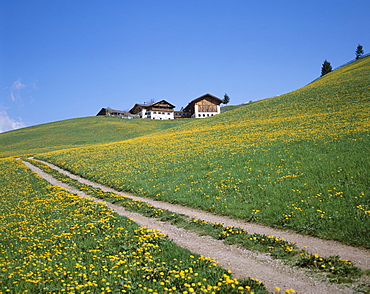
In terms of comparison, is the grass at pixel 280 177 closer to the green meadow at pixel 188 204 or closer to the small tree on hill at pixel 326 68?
the green meadow at pixel 188 204

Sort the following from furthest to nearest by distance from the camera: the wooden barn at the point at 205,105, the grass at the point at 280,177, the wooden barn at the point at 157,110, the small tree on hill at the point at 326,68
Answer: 1. the small tree on hill at the point at 326,68
2. the wooden barn at the point at 157,110
3. the wooden barn at the point at 205,105
4. the grass at the point at 280,177

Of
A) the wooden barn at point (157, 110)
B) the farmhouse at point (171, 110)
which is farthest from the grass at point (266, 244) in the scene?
the wooden barn at point (157, 110)

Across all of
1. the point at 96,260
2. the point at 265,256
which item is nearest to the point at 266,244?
the point at 265,256

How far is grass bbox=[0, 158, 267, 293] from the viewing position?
270 inches

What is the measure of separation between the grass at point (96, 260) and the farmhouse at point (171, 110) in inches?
4515

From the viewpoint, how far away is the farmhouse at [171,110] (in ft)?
414

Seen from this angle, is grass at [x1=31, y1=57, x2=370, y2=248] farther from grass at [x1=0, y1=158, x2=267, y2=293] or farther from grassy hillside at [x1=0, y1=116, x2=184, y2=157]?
grassy hillside at [x1=0, y1=116, x2=184, y2=157]

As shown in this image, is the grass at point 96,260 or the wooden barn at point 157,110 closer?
the grass at point 96,260

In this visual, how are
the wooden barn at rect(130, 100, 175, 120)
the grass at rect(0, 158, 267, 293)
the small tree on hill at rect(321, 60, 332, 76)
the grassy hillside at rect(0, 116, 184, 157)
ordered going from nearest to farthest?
the grass at rect(0, 158, 267, 293)
the grassy hillside at rect(0, 116, 184, 157)
the wooden barn at rect(130, 100, 175, 120)
the small tree on hill at rect(321, 60, 332, 76)

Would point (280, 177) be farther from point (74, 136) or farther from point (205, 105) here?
point (205, 105)

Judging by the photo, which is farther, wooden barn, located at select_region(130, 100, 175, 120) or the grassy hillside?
wooden barn, located at select_region(130, 100, 175, 120)

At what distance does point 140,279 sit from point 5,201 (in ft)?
53.1

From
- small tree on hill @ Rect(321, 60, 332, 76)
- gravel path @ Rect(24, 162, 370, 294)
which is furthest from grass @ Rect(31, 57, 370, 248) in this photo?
small tree on hill @ Rect(321, 60, 332, 76)

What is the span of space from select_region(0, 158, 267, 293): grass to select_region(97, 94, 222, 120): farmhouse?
115 meters
